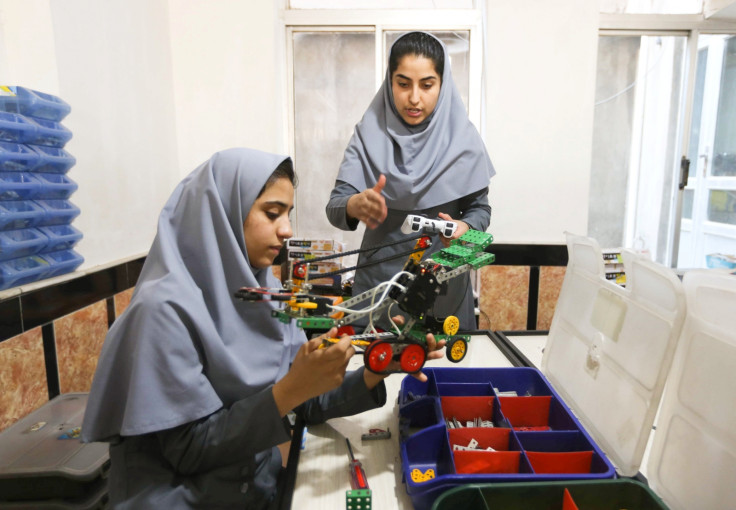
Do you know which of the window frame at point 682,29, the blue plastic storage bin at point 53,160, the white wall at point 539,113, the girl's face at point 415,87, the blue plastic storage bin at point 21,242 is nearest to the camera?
the blue plastic storage bin at point 21,242

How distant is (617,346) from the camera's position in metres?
0.90

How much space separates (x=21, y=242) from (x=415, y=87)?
117 centimetres

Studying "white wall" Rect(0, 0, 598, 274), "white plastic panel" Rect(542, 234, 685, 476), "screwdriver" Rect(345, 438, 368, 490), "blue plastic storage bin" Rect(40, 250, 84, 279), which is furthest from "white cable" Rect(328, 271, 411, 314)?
"white wall" Rect(0, 0, 598, 274)

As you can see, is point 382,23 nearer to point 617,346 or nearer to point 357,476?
point 617,346

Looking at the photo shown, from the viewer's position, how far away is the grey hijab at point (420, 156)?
4.58 ft

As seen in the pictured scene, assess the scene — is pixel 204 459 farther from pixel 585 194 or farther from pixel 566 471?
pixel 585 194

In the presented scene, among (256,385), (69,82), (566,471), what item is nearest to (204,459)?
(256,385)

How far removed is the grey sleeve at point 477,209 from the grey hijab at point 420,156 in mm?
35

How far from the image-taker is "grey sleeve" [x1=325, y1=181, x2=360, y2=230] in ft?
4.29

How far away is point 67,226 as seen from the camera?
1.44 metres

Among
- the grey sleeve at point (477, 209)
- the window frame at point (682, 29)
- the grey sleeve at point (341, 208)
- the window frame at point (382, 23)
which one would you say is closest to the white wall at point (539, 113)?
the window frame at point (382, 23)

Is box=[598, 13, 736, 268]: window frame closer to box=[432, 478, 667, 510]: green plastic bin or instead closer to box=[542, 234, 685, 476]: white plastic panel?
box=[542, 234, 685, 476]: white plastic panel

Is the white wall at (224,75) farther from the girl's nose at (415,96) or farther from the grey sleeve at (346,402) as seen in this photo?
the grey sleeve at (346,402)

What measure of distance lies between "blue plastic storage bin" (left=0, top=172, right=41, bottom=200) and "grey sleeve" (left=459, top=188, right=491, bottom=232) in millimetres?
1191
